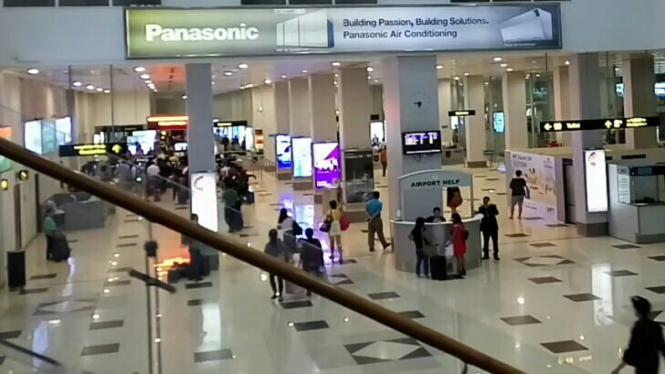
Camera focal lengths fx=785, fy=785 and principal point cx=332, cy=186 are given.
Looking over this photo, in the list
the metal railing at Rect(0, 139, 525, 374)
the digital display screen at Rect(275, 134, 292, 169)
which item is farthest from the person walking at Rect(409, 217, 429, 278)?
the digital display screen at Rect(275, 134, 292, 169)

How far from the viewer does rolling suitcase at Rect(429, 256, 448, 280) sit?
14.0 meters

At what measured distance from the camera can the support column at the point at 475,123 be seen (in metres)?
37.6

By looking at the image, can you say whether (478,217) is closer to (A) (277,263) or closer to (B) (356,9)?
(B) (356,9)

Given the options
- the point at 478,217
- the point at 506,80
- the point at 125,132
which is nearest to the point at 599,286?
the point at 478,217

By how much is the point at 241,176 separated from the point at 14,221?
1118 centimetres

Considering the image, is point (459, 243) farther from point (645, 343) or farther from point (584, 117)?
point (645, 343)

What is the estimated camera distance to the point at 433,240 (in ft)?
48.0

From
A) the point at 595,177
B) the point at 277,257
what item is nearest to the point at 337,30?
the point at 595,177

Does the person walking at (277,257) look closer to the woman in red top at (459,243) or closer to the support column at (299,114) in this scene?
the woman in red top at (459,243)

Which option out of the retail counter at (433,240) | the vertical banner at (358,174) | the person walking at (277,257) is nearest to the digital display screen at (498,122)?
the vertical banner at (358,174)

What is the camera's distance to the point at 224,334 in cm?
1053

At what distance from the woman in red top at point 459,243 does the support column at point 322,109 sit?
12104mm

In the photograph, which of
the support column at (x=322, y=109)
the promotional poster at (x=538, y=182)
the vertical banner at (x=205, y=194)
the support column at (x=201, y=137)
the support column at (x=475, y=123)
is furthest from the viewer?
the support column at (x=475, y=123)

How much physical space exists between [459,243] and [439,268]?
0.58m
